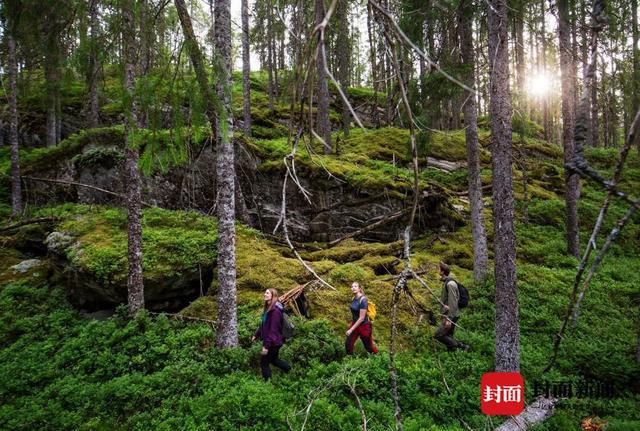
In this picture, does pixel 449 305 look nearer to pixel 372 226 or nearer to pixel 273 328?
→ pixel 273 328

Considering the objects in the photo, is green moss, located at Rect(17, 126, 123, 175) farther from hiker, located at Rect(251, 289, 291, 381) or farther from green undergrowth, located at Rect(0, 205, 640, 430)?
hiker, located at Rect(251, 289, 291, 381)

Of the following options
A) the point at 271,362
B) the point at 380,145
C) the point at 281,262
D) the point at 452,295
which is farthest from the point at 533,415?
the point at 380,145

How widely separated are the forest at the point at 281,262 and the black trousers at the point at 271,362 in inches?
1.0

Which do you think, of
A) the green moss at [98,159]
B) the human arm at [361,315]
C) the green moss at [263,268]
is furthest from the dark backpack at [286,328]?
the green moss at [98,159]

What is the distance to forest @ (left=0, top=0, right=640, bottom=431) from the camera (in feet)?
15.2

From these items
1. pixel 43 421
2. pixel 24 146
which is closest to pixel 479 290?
pixel 43 421

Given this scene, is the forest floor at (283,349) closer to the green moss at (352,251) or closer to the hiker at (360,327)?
the green moss at (352,251)

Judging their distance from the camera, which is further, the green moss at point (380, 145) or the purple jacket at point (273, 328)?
the green moss at point (380, 145)

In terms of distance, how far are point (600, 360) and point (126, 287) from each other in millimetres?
9987

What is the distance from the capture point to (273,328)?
6.28 m

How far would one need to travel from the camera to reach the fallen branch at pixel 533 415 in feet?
18.0

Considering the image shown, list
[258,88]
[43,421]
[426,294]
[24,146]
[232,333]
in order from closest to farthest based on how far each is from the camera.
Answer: [43,421] < [232,333] < [426,294] < [24,146] < [258,88]

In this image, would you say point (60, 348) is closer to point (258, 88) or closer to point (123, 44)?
point (123, 44)

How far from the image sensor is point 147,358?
6.78m
